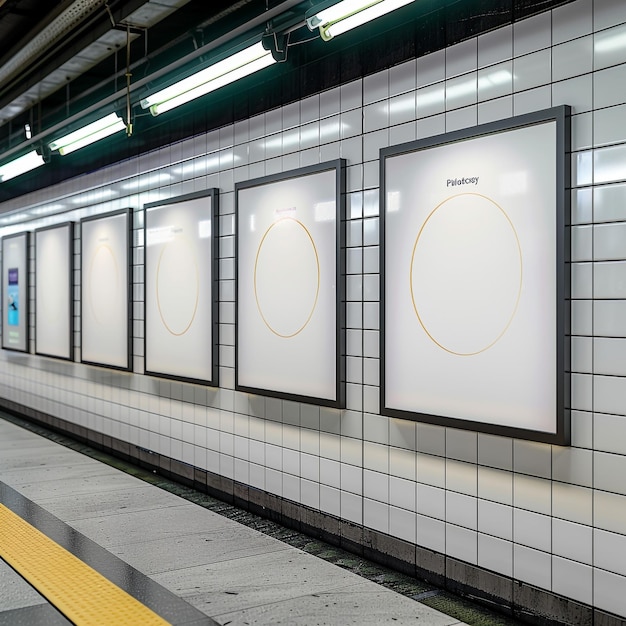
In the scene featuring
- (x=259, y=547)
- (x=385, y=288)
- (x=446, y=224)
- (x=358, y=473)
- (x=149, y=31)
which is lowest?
(x=259, y=547)

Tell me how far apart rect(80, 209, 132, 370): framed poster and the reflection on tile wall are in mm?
1050

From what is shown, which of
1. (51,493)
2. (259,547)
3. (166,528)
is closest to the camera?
(259,547)

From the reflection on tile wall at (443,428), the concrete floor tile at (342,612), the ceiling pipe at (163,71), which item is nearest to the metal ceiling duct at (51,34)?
the ceiling pipe at (163,71)

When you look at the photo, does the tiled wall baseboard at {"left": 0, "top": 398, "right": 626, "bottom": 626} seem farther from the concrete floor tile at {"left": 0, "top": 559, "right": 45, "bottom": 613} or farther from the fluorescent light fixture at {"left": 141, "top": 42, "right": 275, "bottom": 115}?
the fluorescent light fixture at {"left": 141, "top": 42, "right": 275, "bottom": 115}

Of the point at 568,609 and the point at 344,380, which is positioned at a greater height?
the point at 344,380

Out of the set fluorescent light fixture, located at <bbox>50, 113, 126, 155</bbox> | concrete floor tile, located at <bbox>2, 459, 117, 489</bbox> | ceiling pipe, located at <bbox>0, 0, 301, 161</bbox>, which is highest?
ceiling pipe, located at <bbox>0, 0, 301, 161</bbox>

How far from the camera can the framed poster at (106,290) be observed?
7.21 meters

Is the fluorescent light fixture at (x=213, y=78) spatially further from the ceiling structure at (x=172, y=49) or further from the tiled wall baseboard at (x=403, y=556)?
the tiled wall baseboard at (x=403, y=556)

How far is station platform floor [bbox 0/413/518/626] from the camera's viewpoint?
3494 millimetres

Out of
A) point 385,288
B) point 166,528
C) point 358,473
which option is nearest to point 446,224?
point 385,288

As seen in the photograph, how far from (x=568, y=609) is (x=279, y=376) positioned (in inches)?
94.3

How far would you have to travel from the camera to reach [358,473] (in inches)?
177

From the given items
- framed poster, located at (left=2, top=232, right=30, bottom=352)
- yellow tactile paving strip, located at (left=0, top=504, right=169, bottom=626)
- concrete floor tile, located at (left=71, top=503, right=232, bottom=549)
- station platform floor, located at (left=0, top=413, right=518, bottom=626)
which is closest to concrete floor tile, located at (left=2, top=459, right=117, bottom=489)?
station platform floor, located at (left=0, top=413, right=518, bottom=626)

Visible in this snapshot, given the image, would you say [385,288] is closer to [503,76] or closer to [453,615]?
[503,76]
